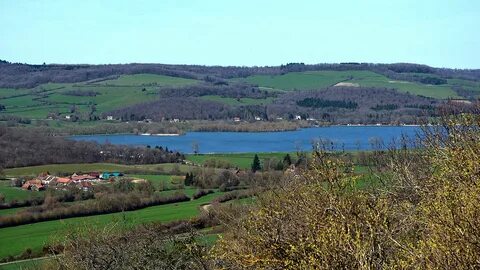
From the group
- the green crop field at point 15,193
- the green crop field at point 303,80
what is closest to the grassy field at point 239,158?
the green crop field at point 15,193

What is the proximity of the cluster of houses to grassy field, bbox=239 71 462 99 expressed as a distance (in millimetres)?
77527

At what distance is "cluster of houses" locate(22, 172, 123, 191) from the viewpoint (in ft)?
139

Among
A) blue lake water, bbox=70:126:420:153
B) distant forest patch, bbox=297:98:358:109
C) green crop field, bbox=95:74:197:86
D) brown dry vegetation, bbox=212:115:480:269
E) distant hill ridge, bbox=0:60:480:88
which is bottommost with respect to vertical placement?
blue lake water, bbox=70:126:420:153

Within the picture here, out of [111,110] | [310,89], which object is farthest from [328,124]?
[111,110]

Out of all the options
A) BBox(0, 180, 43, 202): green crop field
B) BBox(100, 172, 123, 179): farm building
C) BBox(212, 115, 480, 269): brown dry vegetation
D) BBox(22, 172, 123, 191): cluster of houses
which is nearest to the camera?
BBox(212, 115, 480, 269): brown dry vegetation

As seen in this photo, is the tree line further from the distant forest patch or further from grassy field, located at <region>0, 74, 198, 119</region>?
the distant forest patch

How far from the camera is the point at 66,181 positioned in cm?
4431

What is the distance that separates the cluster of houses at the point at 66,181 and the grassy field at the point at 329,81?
77527 mm

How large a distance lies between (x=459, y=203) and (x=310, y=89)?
12101cm

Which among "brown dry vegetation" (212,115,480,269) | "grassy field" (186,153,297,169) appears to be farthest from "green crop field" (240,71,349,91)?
"brown dry vegetation" (212,115,480,269)

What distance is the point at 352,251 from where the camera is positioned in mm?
6926

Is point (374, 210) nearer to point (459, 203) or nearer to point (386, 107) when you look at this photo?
point (459, 203)

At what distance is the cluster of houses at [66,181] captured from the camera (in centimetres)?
4238

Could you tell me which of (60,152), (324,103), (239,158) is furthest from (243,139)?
(324,103)
